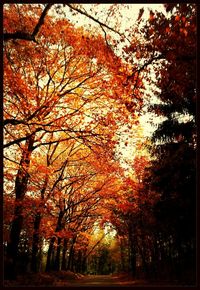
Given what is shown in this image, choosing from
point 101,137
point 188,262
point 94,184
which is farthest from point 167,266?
point 101,137

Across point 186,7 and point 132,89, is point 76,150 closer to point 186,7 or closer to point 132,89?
point 132,89

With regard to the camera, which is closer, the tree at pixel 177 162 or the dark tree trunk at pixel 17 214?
the dark tree trunk at pixel 17 214

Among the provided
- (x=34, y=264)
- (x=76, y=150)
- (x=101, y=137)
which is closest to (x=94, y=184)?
(x=76, y=150)

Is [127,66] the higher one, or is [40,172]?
[127,66]

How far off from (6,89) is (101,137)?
477 cm

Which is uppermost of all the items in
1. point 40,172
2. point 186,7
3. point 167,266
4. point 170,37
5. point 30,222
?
point 186,7

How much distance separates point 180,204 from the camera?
1917 centimetres

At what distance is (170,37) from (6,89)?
25.0 feet

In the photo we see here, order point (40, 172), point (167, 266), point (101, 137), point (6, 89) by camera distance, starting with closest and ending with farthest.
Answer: point (101, 137), point (6, 89), point (40, 172), point (167, 266)

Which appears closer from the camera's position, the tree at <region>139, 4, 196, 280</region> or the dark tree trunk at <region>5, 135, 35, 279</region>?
the dark tree trunk at <region>5, 135, 35, 279</region>

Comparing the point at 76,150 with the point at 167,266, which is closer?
the point at 76,150

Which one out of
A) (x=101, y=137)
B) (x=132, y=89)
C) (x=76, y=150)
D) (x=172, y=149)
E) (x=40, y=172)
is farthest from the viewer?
(x=76, y=150)

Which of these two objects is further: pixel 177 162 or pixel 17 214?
pixel 177 162

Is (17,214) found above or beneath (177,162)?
beneath
